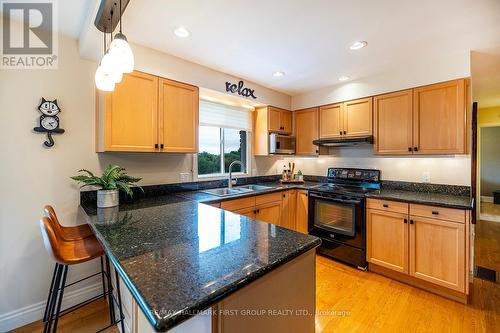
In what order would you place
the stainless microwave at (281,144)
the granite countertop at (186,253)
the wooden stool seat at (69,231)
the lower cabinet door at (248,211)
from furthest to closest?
the stainless microwave at (281,144), the lower cabinet door at (248,211), the wooden stool seat at (69,231), the granite countertop at (186,253)

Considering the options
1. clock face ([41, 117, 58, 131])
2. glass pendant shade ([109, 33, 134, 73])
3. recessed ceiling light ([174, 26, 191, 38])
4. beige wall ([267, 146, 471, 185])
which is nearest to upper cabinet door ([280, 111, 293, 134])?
beige wall ([267, 146, 471, 185])

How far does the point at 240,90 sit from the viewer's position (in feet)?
10.1

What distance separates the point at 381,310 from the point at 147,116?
2.81 meters

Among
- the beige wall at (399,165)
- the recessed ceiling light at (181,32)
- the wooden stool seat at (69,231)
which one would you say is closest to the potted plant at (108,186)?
the wooden stool seat at (69,231)

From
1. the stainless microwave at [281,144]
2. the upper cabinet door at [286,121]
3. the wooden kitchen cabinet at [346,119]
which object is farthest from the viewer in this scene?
the upper cabinet door at [286,121]

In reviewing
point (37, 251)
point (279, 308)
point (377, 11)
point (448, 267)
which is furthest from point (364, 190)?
point (37, 251)

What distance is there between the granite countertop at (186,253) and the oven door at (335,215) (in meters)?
1.73

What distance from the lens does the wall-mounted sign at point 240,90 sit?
2.93 metres

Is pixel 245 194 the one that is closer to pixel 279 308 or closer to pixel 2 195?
pixel 279 308

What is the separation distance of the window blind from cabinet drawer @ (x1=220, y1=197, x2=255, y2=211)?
1.20 meters

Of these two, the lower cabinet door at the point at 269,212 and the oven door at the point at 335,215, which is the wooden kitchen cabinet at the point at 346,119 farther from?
the lower cabinet door at the point at 269,212

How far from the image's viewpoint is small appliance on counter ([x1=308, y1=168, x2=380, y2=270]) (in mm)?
2637

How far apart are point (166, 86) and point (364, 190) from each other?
2.68 meters

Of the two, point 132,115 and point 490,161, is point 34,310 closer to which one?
point 132,115
